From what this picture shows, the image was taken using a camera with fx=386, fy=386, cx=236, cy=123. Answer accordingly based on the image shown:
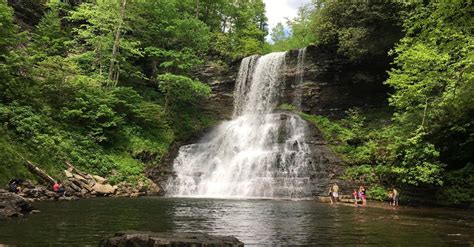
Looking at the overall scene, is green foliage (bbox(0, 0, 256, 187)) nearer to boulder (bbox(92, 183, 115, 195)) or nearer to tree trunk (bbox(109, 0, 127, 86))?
tree trunk (bbox(109, 0, 127, 86))

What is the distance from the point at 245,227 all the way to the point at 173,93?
2568 cm

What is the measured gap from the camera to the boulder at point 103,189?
23116mm

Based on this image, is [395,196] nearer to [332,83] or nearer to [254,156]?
[254,156]

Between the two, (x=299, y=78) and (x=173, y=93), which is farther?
(x=299, y=78)

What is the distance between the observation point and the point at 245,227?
12.0 meters

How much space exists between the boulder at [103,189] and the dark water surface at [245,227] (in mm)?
6716

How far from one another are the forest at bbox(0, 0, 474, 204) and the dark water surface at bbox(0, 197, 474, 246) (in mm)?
5121

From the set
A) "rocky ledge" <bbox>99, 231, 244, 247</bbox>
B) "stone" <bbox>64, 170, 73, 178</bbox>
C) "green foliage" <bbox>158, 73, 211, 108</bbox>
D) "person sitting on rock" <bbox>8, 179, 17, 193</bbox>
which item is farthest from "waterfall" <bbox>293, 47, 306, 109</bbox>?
"rocky ledge" <bbox>99, 231, 244, 247</bbox>

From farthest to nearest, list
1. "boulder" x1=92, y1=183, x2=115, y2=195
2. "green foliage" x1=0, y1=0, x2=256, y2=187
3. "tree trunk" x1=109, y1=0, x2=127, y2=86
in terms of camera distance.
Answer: "tree trunk" x1=109, y1=0, x2=127, y2=86 < "green foliage" x1=0, y1=0, x2=256, y2=187 < "boulder" x1=92, y1=183, x2=115, y2=195

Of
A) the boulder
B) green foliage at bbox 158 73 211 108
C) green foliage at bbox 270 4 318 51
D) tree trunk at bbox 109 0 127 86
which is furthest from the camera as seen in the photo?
green foliage at bbox 270 4 318 51

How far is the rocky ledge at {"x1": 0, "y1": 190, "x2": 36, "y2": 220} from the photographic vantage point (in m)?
12.1

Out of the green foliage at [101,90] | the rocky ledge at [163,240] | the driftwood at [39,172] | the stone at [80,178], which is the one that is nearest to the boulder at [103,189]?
the stone at [80,178]

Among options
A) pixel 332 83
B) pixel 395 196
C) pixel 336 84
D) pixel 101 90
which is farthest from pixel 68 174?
pixel 336 84

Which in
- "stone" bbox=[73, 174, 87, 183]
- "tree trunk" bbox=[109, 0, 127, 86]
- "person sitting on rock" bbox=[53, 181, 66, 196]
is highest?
"tree trunk" bbox=[109, 0, 127, 86]
